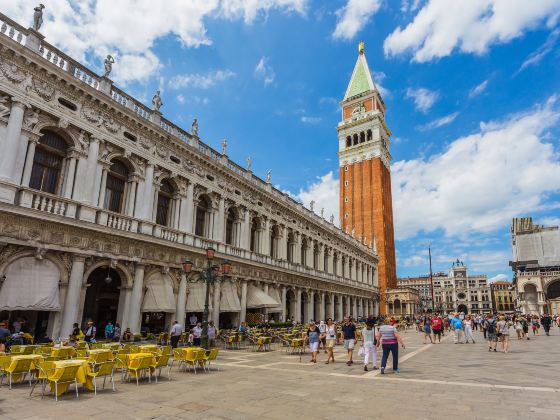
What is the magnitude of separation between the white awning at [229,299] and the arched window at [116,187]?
875cm

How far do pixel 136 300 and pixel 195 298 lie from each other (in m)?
4.22

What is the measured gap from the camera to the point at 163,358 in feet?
31.3

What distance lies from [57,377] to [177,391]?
2484 mm

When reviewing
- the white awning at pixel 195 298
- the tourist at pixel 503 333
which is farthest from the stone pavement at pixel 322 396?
the white awning at pixel 195 298

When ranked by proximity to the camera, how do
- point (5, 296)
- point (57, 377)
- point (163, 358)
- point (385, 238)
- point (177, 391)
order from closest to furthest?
point (57, 377) < point (177, 391) < point (163, 358) < point (5, 296) < point (385, 238)

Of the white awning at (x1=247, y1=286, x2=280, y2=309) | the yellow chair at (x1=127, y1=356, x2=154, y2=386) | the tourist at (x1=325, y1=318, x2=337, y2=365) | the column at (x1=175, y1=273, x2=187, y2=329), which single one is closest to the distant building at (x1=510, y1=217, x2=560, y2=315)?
the white awning at (x1=247, y1=286, x2=280, y2=309)

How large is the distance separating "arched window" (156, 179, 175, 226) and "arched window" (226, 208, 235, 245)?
5.77 meters

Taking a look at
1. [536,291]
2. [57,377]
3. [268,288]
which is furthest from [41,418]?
[536,291]

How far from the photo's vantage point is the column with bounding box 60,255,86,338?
14.7 metres

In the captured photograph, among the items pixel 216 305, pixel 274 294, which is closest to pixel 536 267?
pixel 274 294

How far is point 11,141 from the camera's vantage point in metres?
14.0

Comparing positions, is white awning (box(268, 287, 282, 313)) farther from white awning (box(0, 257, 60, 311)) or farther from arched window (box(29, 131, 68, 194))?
arched window (box(29, 131, 68, 194))

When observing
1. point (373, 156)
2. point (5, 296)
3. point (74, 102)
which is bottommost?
point (5, 296)

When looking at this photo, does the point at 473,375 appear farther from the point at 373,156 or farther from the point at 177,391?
the point at 373,156
